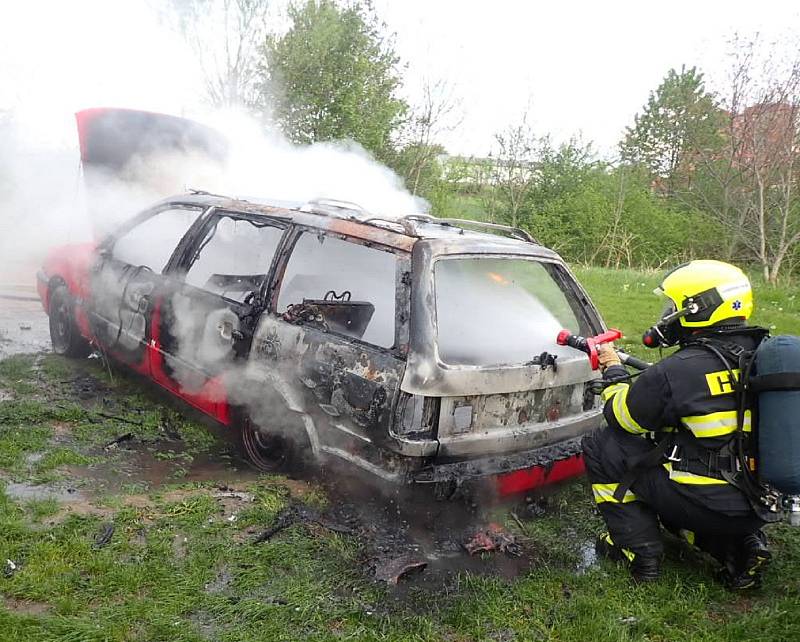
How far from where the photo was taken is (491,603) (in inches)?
112

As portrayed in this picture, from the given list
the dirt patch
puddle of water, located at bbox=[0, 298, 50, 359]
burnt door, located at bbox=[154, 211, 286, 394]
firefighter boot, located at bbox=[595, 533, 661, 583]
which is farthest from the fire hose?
puddle of water, located at bbox=[0, 298, 50, 359]

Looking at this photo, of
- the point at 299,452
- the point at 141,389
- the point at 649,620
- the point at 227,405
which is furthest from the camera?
the point at 141,389

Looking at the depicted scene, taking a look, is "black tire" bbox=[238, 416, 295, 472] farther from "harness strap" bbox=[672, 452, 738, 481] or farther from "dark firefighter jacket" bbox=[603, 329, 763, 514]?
"harness strap" bbox=[672, 452, 738, 481]

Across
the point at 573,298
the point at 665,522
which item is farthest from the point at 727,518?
the point at 573,298

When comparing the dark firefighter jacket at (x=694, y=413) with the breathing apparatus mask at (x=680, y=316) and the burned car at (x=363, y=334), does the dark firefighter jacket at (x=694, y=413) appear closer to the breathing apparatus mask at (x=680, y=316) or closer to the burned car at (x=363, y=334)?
the breathing apparatus mask at (x=680, y=316)

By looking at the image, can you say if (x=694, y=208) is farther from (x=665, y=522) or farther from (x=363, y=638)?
(x=363, y=638)

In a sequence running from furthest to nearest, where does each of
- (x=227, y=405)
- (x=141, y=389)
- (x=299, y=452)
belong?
(x=141, y=389)
(x=227, y=405)
(x=299, y=452)

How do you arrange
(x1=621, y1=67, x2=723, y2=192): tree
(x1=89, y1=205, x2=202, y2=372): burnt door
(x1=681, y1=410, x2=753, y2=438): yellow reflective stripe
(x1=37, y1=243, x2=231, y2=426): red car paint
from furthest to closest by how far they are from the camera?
(x1=621, y1=67, x2=723, y2=192): tree → (x1=89, y1=205, x2=202, y2=372): burnt door → (x1=37, y1=243, x2=231, y2=426): red car paint → (x1=681, y1=410, x2=753, y2=438): yellow reflective stripe

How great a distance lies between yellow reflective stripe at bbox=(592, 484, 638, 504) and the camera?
3.18 m

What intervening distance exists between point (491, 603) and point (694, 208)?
2104 centimetres

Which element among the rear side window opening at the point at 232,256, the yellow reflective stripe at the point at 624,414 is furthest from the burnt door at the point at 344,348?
the yellow reflective stripe at the point at 624,414

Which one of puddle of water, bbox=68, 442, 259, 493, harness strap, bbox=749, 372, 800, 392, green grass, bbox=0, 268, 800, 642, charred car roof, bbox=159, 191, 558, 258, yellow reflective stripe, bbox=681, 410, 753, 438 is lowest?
puddle of water, bbox=68, 442, 259, 493

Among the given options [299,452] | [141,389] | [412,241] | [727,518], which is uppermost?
[412,241]

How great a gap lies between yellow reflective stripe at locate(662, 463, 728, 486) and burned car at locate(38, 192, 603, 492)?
654mm
